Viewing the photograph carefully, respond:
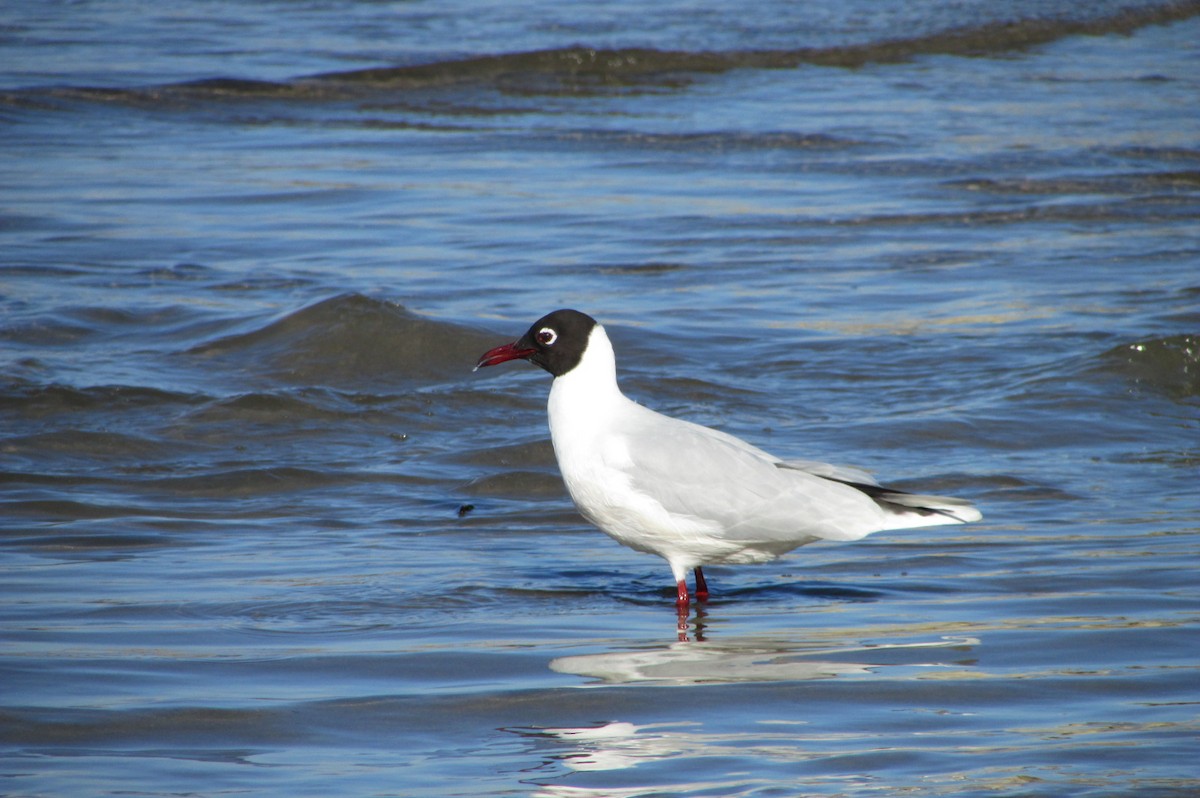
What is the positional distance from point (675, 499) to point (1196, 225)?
908 cm

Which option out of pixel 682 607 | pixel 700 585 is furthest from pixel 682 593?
pixel 700 585

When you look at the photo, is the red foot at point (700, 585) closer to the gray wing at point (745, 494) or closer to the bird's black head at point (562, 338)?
the gray wing at point (745, 494)

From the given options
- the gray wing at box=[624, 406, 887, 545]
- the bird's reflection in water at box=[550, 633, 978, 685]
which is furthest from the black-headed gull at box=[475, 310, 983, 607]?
the bird's reflection in water at box=[550, 633, 978, 685]

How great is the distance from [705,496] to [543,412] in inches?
129

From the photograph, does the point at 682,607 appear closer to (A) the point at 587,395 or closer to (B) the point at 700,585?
(B) the point at 700,585

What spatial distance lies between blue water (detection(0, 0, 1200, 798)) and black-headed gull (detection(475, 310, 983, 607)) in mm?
272

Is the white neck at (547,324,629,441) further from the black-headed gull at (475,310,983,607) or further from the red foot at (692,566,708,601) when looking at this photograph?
the red foot at (692,566,708,601)

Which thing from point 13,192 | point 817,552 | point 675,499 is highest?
point 13,192

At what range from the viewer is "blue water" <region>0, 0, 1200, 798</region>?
4.37 meters

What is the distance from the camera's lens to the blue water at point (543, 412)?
4371 millimetres

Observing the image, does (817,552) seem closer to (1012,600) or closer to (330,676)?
(1012,600)

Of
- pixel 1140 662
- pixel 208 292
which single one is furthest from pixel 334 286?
pixel 1140 662

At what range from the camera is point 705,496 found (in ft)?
19.1

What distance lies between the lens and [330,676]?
4.78m
